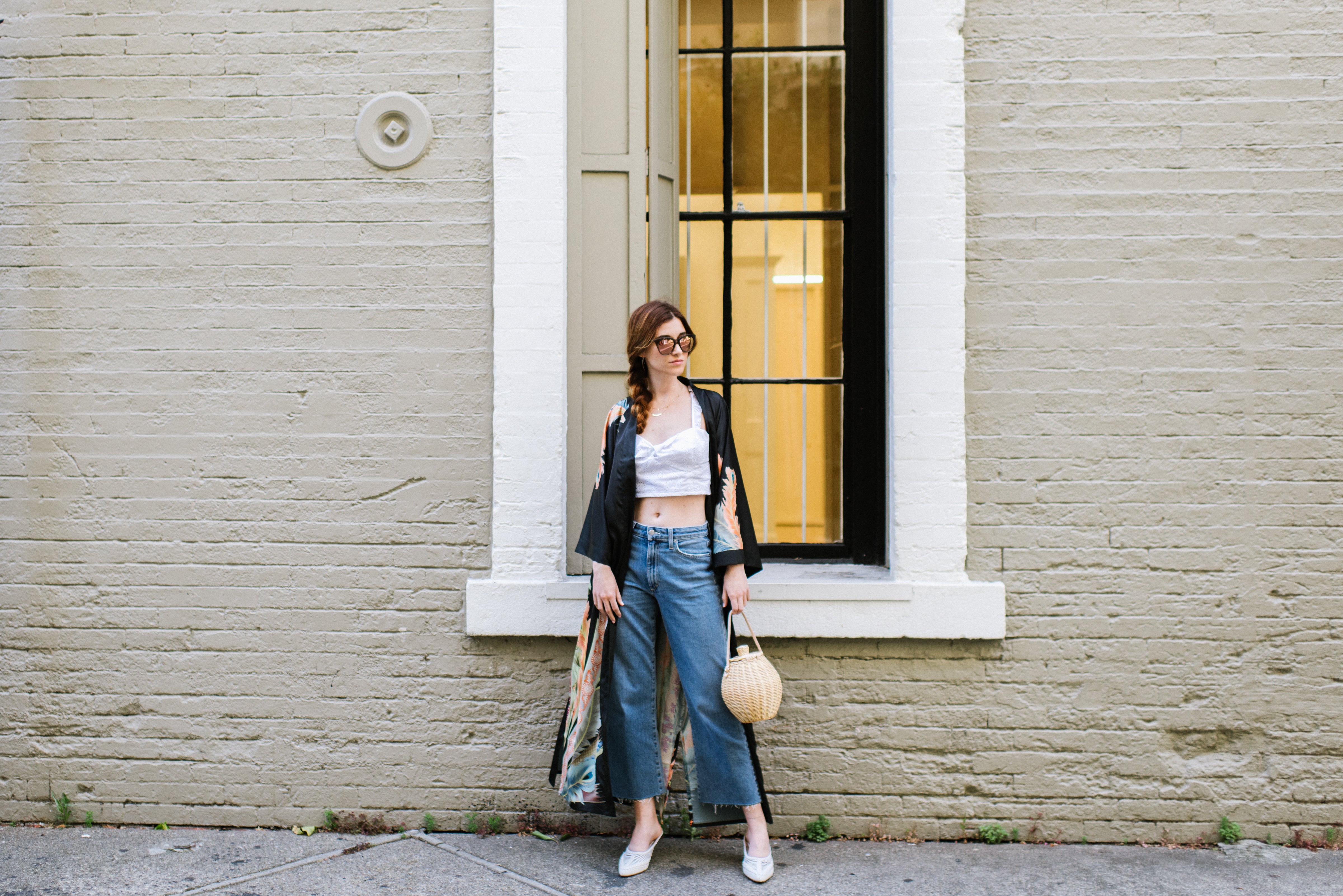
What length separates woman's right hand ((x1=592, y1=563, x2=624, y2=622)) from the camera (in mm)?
3127

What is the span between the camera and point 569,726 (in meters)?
3.27

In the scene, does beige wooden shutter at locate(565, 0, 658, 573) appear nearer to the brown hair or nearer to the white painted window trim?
the white painted window trim

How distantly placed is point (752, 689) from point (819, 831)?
918mm

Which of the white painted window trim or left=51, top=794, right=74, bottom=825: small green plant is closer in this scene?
the white painted window trim

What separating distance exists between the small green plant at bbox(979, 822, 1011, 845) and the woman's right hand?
5.50ft

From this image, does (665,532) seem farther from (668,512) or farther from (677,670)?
(677,670)

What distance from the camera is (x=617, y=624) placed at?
10.5 feet

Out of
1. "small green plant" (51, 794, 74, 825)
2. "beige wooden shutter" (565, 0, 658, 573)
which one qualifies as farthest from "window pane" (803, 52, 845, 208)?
"small green plant" (51, 794, 74, 825)

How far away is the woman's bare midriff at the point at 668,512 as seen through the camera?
124 inches

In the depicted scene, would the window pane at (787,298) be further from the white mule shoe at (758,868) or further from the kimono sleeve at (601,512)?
the white mule shoe at (758,868)

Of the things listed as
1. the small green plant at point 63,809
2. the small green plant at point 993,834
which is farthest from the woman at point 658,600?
the small green plant at point 63,809

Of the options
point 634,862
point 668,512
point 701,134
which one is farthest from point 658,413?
point 634,862

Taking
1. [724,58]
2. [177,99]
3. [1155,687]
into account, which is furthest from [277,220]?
[1155,687]

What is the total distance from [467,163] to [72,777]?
294cm
